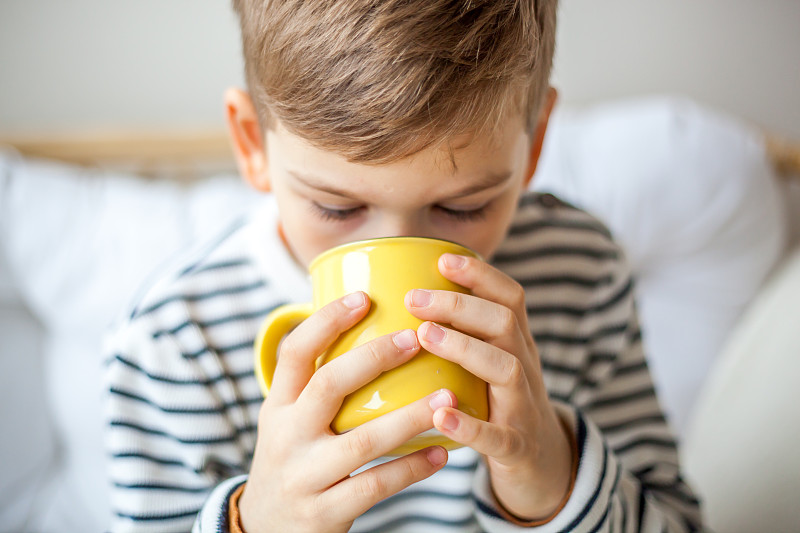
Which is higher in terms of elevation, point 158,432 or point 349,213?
point 349,213

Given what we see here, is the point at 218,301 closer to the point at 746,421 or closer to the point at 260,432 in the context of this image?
the point at 260,432

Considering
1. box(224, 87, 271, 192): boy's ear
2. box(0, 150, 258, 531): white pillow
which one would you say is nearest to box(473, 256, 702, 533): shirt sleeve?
box(224, 87, 271, 192): boy's ear

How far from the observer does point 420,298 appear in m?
0.47

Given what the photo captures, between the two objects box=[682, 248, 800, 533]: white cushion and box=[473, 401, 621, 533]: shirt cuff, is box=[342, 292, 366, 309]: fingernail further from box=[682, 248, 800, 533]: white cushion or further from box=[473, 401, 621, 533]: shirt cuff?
box=[682, 248, 800, 533]: white cushion

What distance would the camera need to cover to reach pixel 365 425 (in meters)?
0.48

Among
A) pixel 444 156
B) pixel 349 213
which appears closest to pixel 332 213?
pixel 349 213

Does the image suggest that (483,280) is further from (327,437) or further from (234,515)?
(234,515)

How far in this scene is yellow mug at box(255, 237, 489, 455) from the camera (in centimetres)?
47

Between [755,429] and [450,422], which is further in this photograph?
[755,429]

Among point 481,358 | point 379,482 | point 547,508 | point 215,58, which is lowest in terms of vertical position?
point 547,508

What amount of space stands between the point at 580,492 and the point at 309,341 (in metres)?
0.33

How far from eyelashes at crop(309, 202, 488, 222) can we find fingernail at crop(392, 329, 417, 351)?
167 mm

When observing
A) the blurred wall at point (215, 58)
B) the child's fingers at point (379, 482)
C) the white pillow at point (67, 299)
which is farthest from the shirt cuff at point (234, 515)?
the blurred wall at point (215, 58)

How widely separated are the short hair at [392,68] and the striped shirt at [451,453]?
28cm
